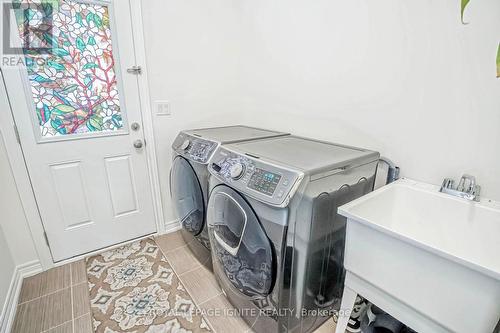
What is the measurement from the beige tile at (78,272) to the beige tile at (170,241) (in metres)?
0.55

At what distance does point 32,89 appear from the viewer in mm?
1586

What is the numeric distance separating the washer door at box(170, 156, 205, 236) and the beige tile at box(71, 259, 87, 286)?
0.77 metres

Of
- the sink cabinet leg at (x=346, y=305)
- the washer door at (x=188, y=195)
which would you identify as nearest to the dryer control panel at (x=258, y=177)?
the washer door at (x=188, y=195)

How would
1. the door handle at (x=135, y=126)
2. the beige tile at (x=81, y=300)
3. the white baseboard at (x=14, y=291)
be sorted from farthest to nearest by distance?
the door handle at (x=135, y=126) → the beige tile at (x=81, y=300) → the white baseboard at (x=14, y=291)

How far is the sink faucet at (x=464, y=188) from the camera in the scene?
1.07 m

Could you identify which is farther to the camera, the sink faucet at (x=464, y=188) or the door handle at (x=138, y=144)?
the door handle at (x=138, y=144)

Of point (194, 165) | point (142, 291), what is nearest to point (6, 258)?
point (142, 291)

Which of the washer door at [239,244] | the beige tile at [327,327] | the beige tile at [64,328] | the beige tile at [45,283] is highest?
the washer door at [239,244]

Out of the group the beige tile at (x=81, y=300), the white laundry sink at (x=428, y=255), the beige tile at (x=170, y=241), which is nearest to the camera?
the white laundry sink at (x=428, y=255)

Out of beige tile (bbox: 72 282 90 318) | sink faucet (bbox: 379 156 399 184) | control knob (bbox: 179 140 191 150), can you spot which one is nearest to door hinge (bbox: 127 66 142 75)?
control knob (bbox: 179 140 191 150)

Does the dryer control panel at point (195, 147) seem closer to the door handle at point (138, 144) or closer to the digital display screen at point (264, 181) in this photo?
the door handle at point (138, 144)

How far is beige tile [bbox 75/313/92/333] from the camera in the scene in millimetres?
1370

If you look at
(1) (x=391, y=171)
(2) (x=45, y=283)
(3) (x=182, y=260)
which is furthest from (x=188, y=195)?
(1) (x=391, y=171)

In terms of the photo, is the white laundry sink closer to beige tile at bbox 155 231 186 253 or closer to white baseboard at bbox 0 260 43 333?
beige tile at bbox 155 231 186 253
